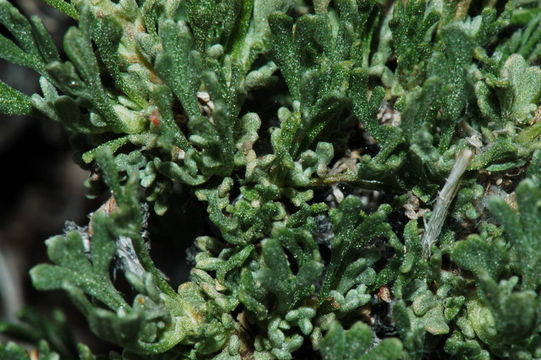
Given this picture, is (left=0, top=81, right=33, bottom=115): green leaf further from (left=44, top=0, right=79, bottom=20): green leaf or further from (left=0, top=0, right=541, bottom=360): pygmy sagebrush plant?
(left=44, top=0, right=79, bottom=20): green leaf

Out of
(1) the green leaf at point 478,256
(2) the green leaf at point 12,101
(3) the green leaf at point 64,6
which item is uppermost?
(3) the green leaf at point 64,6

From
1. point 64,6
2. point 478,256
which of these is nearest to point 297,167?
point 478,256

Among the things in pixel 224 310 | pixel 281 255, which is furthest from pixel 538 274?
pixel 224 310

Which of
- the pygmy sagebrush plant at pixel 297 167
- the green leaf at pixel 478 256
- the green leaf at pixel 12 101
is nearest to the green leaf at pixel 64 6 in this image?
the pygmy sagebrush plant at pixel 297 167

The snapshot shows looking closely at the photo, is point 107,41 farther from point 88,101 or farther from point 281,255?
point 281,255

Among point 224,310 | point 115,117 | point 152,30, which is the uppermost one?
point 152,30

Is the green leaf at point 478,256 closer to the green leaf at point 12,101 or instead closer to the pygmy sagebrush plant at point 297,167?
the pygmy sagebrush plant at point 297,167

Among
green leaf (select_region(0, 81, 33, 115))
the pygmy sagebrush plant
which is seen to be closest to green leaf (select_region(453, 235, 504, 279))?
the pygmy sagebrush plant

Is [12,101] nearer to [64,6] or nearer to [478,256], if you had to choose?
[64,6]
